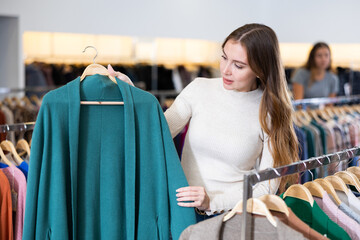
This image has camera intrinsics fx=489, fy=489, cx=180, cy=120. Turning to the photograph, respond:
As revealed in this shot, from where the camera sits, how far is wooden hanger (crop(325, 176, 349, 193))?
169 centimetres

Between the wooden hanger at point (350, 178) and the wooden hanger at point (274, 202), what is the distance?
0.46 meters

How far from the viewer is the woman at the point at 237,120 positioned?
6.03 ft

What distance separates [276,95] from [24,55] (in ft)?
16.1

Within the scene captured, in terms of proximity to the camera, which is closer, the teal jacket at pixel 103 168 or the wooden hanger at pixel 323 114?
the teal jacket at pixel 103 168

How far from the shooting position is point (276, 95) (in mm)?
1900

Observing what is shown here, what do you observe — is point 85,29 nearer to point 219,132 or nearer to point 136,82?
point 136,82

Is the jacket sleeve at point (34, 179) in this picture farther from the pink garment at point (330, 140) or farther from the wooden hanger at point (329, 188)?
the pink garment at point (330, 140)

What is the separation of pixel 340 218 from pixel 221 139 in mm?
540

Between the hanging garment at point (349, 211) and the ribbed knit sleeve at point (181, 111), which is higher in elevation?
the ribbed knit sleeve at point (181, 111)

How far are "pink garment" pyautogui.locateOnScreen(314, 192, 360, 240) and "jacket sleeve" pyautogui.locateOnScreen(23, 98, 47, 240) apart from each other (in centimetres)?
94

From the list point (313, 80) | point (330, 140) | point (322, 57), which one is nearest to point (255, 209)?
point (330, 140)

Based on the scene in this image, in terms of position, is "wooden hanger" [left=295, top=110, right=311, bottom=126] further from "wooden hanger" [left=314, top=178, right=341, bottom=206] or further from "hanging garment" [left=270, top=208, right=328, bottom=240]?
"hanging garment" [left=270, top=208, right=328, bottom=240]

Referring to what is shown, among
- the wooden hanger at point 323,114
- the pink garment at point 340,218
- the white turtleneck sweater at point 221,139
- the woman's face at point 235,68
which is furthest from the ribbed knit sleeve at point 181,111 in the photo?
the wooden hanger at point 323,114

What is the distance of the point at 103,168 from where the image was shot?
1.72 metres
